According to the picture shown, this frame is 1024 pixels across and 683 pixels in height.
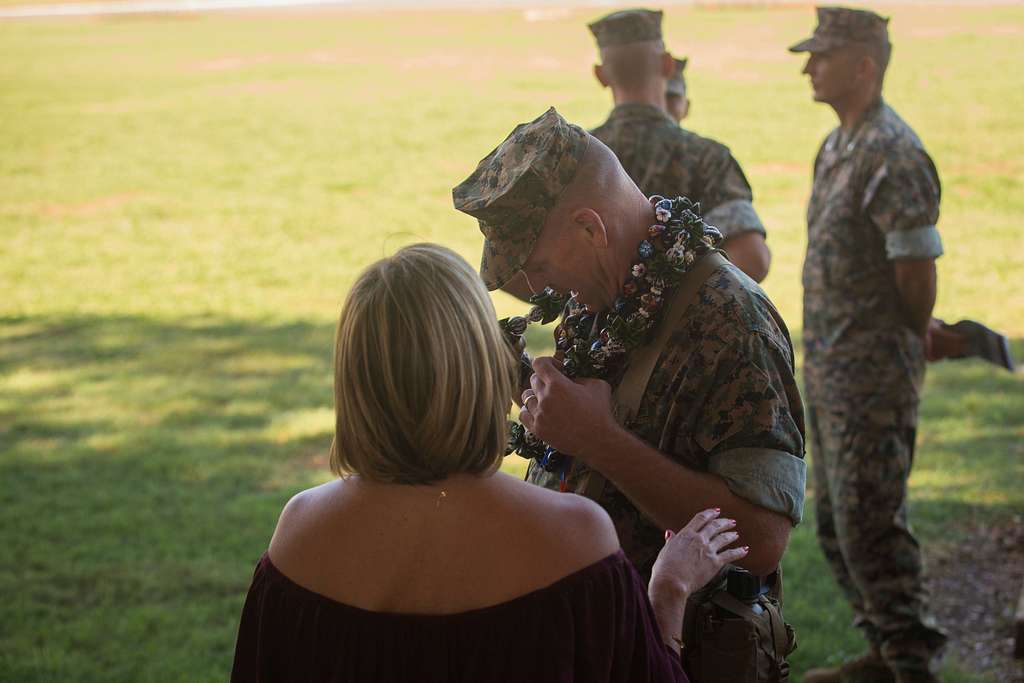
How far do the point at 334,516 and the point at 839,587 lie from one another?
3.95 m

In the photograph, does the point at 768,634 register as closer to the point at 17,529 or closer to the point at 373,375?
the point at 373,375

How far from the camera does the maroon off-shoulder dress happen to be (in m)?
1.97

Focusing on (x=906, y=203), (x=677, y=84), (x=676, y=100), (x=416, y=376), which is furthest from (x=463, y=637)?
(x=677, y=84)

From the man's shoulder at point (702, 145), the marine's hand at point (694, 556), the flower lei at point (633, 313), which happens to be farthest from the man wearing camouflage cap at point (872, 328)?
the marine's hand at point (694, 556)

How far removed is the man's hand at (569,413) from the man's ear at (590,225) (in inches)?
12.4

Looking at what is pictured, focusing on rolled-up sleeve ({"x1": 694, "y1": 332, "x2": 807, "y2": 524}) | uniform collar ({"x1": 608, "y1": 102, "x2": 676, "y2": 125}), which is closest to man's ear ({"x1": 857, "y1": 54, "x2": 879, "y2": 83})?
uniform collar ({"x1": 608, "y1": 102, "x2": 676, "y2": 125})

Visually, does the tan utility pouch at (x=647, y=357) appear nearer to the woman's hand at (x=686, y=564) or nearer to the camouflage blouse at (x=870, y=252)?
the woman's hand at (x=686, y=564)

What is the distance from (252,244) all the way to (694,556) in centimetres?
1339

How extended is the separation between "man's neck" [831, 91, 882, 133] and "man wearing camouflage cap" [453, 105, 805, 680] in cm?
251

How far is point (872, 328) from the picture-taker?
4.72 meters

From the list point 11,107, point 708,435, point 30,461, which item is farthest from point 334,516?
point 11,107

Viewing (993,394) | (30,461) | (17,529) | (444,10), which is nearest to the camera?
(17,529)

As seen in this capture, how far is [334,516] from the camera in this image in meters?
2.04

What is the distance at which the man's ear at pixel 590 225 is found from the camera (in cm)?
258
